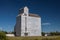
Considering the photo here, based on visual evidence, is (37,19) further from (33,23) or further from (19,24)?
(19,24)

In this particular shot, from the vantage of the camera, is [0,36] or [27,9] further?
[27,9]

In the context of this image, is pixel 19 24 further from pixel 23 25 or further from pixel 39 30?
pixel 39 30

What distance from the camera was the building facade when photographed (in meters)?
62.5

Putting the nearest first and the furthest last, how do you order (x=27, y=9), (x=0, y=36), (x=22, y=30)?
(x=0, y=36) < (x=22, y=30) < (x=27, y=9)

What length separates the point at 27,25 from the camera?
6334cm

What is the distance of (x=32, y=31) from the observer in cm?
6350

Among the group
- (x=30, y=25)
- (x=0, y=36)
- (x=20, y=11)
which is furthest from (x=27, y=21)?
(x=0, y=36)

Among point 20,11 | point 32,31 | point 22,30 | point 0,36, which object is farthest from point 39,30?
point 0,36

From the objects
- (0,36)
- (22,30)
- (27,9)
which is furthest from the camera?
(27,9)

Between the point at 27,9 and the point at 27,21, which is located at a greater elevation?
the point at 27,9

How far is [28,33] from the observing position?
63.0m

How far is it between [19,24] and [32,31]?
18.4ft

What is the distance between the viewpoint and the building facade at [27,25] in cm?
6253


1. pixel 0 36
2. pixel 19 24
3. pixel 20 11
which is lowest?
pixel 0 36
